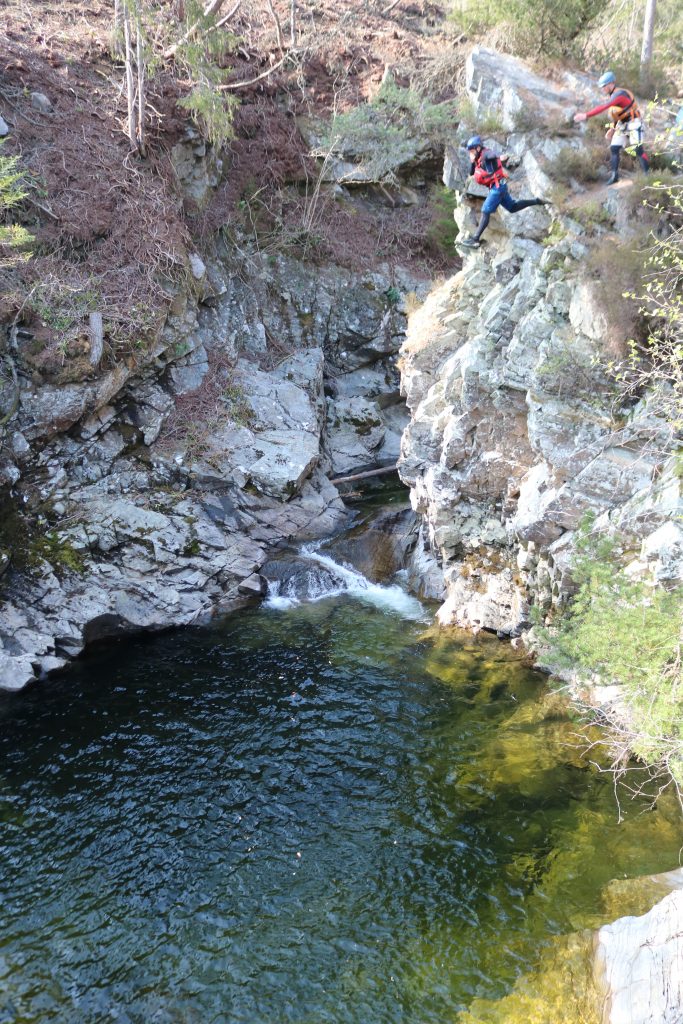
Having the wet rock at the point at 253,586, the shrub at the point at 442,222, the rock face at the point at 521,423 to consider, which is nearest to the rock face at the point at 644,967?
the rock face at the point at 521,423

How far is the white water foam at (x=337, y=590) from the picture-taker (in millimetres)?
16078

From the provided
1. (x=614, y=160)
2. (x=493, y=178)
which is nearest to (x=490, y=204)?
(x=493, y=178)

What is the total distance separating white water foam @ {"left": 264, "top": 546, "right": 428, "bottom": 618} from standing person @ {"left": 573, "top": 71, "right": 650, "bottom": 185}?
10.1 meters

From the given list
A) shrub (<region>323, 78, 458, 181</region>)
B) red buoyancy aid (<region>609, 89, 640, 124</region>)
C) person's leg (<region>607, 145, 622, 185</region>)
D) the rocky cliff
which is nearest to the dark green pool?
the rocky cliff

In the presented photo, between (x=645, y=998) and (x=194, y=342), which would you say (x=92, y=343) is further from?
(x=645, y=998)

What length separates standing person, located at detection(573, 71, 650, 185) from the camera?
1180 centimetres

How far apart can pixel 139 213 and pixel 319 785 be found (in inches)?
654

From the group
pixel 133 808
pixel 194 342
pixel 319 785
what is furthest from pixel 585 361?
pixel 194 342

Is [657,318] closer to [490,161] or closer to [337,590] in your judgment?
[490,161]

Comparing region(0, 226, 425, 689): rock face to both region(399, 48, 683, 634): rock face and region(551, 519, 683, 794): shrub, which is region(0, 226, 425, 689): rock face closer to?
region(399, 48, 683, 634): rock face

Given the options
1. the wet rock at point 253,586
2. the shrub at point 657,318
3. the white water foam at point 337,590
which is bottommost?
the white water foam at point 337,590

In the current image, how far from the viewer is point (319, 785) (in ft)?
33.6

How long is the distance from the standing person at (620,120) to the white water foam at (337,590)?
10.1 meters

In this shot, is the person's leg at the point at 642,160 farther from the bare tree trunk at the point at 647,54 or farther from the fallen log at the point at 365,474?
the fallen log at the point at 365,474
